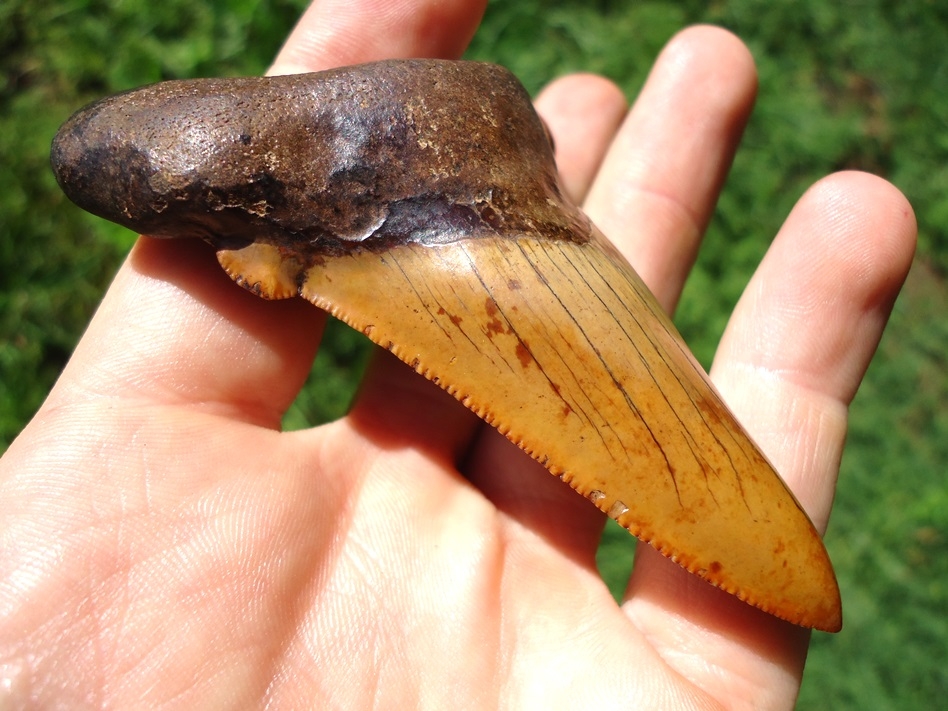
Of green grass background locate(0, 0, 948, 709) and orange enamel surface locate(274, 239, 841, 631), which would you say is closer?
orange enamel surface locate(274, 239, 841, 631)

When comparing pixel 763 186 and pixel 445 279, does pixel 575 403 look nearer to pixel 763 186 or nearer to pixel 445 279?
pixel 445 279

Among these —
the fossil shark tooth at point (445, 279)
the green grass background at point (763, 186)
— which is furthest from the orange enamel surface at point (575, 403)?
the green grass background at point (763, 186)

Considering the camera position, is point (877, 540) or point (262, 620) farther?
point (877, 540)

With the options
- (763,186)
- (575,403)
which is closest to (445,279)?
(575,403)

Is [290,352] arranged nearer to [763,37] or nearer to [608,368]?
[608,368]

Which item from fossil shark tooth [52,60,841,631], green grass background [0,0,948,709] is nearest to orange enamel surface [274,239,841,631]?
fossil shark tooth [52,60,841,631]

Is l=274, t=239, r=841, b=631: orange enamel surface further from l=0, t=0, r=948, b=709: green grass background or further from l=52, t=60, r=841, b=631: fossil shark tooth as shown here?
l=0, t=0, r=948, b=709: green grass background

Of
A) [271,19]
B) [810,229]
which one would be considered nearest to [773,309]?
[810,229]

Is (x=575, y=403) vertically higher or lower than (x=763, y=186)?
higher
